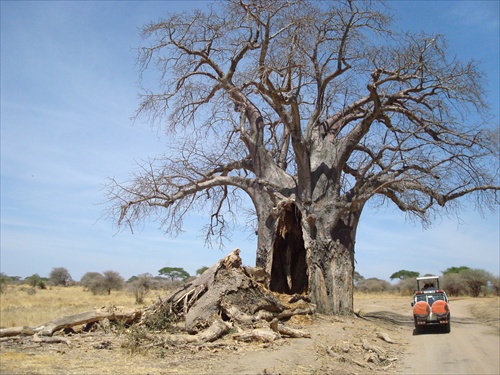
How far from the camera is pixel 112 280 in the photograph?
106ft

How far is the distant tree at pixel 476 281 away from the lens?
31.3 meters

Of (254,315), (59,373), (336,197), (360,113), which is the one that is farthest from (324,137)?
(59,373)

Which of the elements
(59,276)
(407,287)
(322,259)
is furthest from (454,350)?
(59,276)

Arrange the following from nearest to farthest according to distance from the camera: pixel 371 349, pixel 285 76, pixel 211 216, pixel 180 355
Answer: pixel 180 355
pixel 371 349
pixel 285 76
pixel 211 216

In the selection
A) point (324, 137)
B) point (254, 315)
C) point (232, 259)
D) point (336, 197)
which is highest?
point (324, 137)

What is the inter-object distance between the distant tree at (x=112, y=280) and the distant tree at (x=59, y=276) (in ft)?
57.4

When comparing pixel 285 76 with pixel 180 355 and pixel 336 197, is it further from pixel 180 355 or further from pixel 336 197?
pixel 180 355

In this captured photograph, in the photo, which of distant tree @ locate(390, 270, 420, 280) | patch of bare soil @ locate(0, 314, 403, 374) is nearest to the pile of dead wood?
patch of bare soil @ locate(0, 314, 403, 374)

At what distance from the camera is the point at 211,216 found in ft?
51.6

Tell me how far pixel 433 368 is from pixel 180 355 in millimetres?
3843

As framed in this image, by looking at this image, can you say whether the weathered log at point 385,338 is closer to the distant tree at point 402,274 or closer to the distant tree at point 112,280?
the distant tree at point 112,280

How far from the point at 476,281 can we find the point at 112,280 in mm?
23151

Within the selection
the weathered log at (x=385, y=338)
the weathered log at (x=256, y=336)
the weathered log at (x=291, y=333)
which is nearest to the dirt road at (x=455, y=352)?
the weathered log at (x=385, y=338)

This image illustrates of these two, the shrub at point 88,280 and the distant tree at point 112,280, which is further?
the shrub at point 88,280
